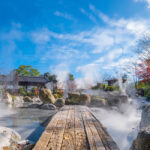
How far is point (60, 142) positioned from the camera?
2070 mm

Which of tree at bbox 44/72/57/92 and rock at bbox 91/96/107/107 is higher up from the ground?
tree at bbox 44/72/57/92

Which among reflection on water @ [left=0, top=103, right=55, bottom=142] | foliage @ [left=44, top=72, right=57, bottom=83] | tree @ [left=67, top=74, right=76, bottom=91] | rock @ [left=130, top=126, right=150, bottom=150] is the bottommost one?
reflection on water @ [left=0, top=103, right=55, bottom=142]

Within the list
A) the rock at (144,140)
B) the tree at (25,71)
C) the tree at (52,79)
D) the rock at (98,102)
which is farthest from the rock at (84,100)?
the tree at (25,71)

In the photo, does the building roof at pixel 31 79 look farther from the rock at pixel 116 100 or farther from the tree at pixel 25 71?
the rock at pixel 116 100

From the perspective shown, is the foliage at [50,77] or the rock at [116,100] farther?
the foliage at [50,77]

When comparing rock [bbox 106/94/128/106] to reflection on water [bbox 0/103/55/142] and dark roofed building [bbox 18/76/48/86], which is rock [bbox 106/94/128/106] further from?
dark roofed building [bbox 18/76/48/86]

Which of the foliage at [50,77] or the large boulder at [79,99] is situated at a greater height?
the foliage at [50,77]

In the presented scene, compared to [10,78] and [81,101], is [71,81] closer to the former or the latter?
[10,78]

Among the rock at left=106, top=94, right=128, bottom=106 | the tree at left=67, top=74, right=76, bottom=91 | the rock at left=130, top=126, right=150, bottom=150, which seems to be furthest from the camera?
the tree at left=67, top=74, right=76, bottom=91

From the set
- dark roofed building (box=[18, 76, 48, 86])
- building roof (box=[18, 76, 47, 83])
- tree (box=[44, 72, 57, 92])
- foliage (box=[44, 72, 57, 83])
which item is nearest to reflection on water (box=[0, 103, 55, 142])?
tree (box=[44, 72, 57, 92])

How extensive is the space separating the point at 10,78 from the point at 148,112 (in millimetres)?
20254

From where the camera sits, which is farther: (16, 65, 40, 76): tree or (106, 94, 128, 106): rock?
(16, 65, 40, 76): tree

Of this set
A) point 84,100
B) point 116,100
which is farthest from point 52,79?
point 116,100

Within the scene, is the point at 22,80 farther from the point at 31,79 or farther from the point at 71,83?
the point at 71,83
